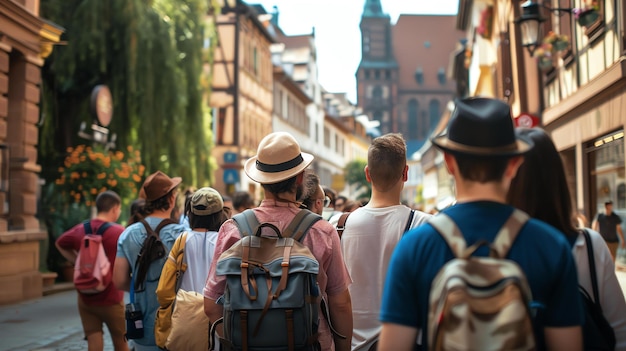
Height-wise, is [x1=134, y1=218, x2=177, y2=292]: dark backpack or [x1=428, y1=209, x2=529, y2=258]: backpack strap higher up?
[x1=428, y1=209, x2=529, y2=258]: backpack strap

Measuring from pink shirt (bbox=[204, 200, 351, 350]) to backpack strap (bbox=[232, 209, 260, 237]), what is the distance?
3cm

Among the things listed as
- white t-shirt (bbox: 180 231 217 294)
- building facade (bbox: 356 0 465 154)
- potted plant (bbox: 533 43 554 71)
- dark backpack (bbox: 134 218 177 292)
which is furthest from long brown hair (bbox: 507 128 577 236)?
building facade (bbox: 356 0 465 154)

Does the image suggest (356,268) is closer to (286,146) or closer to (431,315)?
(286,146)

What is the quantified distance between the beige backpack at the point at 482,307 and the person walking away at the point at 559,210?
2.42 feet

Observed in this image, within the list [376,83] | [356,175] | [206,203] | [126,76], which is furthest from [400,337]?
[376,83]

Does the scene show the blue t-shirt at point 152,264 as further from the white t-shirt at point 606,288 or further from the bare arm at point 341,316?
the white t-shirt at point 606,288

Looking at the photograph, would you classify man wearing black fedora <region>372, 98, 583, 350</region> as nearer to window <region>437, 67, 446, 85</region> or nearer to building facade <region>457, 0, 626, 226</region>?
building facade <region>457, 0, 626, 226</region>

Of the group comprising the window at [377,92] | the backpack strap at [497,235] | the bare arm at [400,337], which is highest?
the window at [377,92]

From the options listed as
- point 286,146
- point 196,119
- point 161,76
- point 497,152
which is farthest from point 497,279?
point 196,119

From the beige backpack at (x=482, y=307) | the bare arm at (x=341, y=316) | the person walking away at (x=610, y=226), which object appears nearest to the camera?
the beige backpack at (x=482, y=307)

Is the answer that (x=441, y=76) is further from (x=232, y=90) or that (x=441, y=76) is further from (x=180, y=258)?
(x=180, y=258)

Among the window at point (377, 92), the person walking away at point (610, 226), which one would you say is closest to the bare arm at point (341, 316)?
the person walking away at point (610, 226)

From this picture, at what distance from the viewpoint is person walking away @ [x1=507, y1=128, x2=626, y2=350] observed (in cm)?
287

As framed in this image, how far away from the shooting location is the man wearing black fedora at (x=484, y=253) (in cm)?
236
